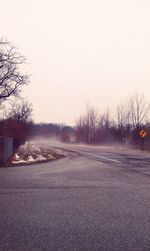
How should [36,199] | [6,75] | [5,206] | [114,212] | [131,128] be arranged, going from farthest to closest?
[131,128] → [6,75] → [36,199] → [5,206] → [114,212]

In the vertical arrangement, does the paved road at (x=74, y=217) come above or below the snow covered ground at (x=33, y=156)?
below

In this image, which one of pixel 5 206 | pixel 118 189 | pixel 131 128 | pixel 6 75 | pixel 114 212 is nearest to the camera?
pixel 114 212

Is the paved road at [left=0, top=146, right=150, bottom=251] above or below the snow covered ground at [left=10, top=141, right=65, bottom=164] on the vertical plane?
below

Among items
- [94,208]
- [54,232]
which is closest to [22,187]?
[94,208]

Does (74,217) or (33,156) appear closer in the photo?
(74,217)

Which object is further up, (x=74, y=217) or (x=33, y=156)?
(x=33, y=156)

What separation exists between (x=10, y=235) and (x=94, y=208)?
2.55 meters

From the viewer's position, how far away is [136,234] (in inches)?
221

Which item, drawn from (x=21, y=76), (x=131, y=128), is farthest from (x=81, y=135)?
(x=21, y=76)

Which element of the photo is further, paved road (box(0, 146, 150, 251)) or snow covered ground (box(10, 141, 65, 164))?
snow covered ground (box(10, 141, 65, 164))

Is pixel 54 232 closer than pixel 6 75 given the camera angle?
Yes

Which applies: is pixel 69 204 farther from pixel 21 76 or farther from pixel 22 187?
pixel 21 76

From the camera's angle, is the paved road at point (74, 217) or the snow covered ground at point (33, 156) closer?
the paved road at point (74, 217)

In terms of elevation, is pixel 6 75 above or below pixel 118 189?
above
